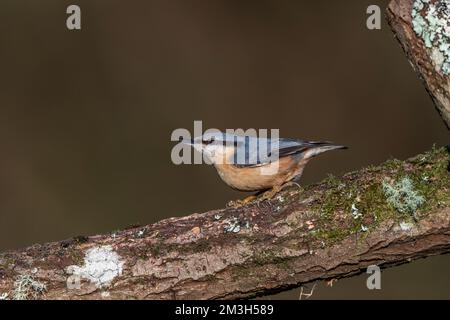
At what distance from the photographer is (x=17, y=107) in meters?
6.74

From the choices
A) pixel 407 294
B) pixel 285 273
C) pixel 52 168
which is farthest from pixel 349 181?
pixel 52 168

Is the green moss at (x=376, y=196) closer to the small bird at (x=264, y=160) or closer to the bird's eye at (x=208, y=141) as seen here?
the small bird at (x=264, y=160)

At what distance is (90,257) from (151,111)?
3864 mm

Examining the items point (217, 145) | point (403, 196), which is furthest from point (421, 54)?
point (217, 145)

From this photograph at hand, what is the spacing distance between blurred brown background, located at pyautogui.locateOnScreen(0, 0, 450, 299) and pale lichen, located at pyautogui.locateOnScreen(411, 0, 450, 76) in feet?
12.5

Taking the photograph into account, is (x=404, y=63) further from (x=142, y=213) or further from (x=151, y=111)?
(x=142, y=213)

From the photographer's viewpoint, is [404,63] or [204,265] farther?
[404,63]

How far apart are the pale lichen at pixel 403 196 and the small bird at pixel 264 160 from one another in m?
0.86

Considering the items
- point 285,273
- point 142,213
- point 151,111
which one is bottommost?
point 285,273

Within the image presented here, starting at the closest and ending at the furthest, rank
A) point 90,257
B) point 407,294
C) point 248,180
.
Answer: point 90,257, point 248,180, point 407,294

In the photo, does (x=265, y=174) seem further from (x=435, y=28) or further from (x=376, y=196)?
(x=435, y=28)

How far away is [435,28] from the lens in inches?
113

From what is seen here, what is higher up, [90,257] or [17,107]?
[17,107]

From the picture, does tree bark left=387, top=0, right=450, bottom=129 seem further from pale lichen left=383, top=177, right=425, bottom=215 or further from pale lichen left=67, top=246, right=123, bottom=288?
pale lichen left=67, top=246, right=123, bottom=288
